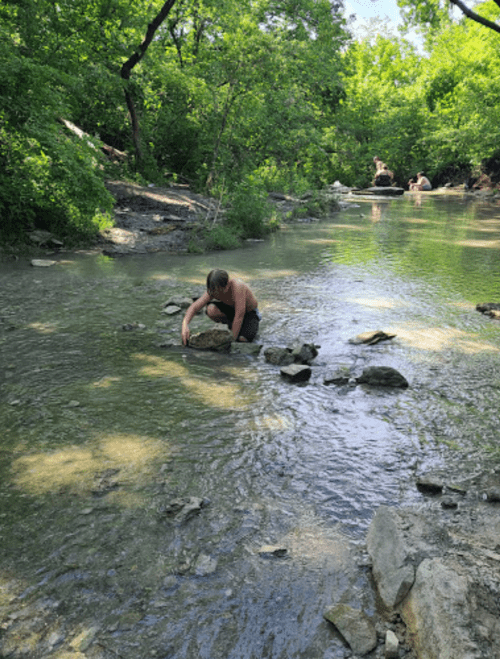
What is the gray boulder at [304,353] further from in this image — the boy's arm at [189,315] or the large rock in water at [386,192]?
the large rock in water at [386,192]

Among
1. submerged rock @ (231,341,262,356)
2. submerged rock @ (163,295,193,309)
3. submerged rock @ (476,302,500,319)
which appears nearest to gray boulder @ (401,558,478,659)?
submerged rock @ (231,341,262,356)

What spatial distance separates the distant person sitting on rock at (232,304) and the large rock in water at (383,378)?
1716mm

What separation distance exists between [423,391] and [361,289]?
4215 millimetres

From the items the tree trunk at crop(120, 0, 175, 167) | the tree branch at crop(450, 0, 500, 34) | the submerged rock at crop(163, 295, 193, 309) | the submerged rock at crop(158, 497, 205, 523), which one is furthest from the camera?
the tree trunk at crop(120, 0, 175, 167)

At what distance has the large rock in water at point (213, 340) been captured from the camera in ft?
19.5

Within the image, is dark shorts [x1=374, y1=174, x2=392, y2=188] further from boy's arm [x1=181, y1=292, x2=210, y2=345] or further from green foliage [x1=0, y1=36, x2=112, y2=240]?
boy's arm [x1=181, y1=292, x2=210, y2=345]

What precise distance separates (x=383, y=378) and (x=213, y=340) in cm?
204

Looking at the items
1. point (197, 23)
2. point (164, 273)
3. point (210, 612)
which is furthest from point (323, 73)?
point (210, 612)

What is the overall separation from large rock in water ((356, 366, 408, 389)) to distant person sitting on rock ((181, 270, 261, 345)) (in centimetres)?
172

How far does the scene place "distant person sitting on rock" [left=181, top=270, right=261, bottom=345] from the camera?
594cm

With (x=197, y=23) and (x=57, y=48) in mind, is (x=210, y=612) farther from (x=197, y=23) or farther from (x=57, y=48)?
(x=197, y=23)

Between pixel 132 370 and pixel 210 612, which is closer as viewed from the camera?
pixel 210 612

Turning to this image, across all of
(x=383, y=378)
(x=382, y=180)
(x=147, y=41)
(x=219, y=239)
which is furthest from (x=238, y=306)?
(x=382, y=180)

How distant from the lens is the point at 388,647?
7.22 feet
